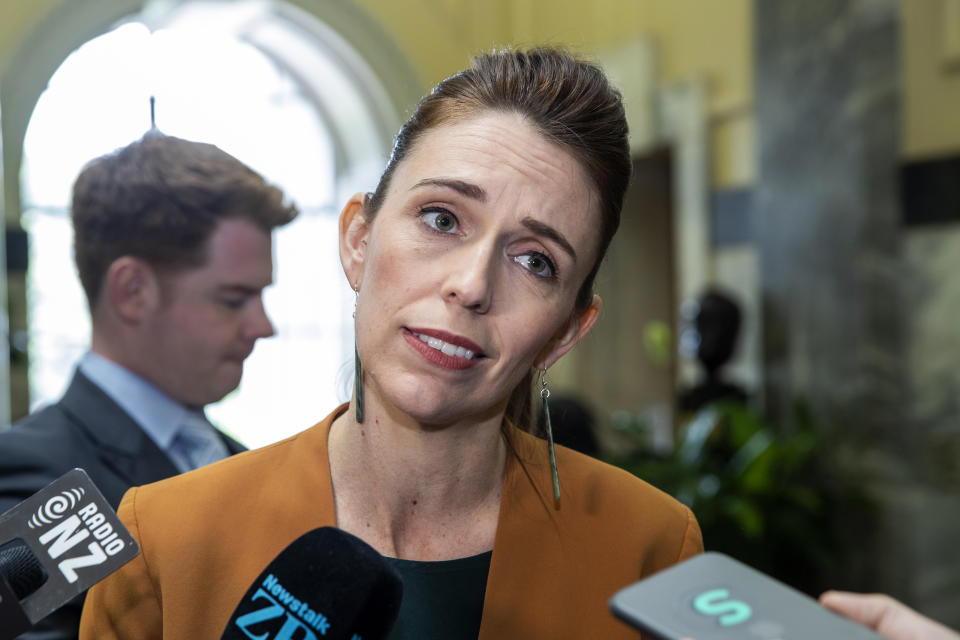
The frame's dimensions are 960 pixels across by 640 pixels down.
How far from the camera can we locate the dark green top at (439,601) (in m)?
1.19

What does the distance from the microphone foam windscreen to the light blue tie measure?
1.62 ft

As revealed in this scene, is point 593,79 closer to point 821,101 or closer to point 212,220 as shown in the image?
point 212,220

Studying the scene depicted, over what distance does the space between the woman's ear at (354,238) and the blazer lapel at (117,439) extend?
1.26 ft

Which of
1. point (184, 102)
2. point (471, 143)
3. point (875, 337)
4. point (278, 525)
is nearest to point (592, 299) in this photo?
point (471, 143)

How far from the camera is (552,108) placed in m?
1.17

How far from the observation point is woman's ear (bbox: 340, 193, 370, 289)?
123cm

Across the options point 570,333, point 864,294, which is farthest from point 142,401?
point 864,294

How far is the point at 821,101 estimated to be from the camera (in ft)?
15.1

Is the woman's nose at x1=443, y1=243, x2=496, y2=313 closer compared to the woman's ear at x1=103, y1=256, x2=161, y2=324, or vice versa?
the woman's nose at x1=443, y1=243, x2=496, y2=313

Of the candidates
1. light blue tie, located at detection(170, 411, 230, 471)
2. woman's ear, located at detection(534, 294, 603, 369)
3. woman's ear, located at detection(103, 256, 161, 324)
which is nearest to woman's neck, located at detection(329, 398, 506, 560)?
woman's ear, located at detection(534, 294, 603, 369)

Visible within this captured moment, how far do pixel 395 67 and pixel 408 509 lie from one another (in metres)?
0.74

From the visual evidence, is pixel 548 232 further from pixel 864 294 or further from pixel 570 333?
pixel 864 294

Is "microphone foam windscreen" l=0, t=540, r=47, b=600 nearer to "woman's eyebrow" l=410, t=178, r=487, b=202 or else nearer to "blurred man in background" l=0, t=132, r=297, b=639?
"blurred man in background" l=0, t=132, r=297, b=639

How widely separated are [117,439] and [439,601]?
0.51m
